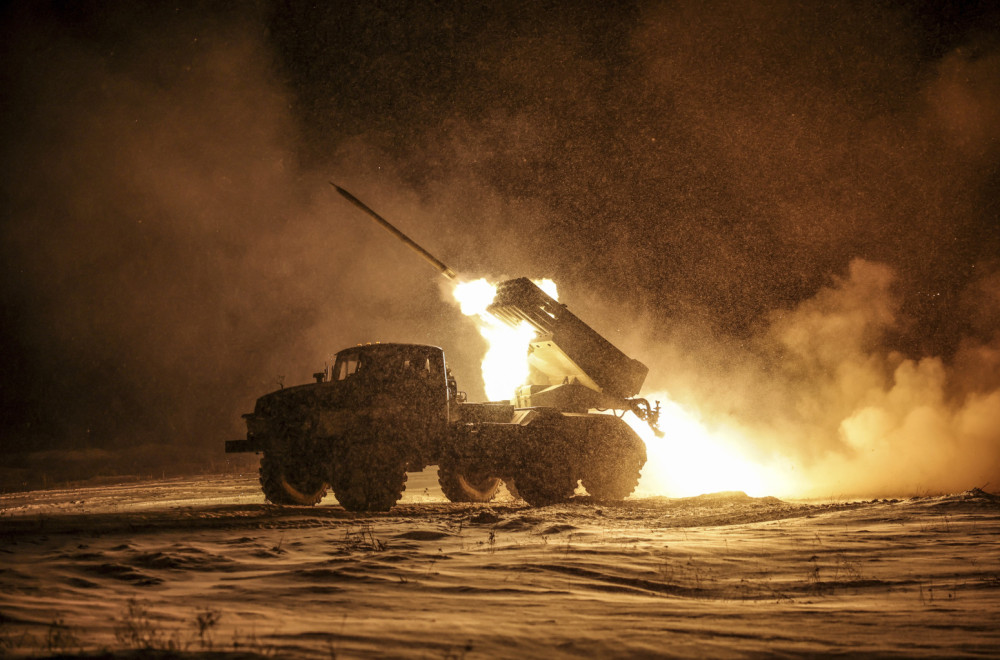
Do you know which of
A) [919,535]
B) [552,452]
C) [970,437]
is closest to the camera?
[919,535]

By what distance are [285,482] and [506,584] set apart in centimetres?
806

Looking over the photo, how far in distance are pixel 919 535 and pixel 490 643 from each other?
20.1 feet

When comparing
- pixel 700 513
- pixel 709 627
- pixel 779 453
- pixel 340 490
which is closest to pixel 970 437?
pixel 779 453

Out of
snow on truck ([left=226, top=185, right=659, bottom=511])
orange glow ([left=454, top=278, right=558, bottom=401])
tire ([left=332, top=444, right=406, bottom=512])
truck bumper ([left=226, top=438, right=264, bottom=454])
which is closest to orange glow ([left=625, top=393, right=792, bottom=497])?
orange glow ([left=454, top=278, right=558, bottom=401])

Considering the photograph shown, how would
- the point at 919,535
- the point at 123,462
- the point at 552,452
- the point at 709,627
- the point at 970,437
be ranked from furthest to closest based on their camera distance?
the point at 123,462 → the point at 970,437 → the point at 552,452 → the point at 919,535 → the point at 709,627

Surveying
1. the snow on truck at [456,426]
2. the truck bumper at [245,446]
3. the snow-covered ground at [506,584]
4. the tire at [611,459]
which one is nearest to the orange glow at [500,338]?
the snow on truck at [456,426]

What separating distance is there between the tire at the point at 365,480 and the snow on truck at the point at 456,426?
0.02 meters

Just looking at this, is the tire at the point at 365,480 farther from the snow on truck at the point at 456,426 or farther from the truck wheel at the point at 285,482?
the truck wheel at the point at 285,482

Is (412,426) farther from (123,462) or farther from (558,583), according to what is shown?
(123,462)

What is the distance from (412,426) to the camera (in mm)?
12750

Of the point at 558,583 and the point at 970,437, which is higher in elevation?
the point at 970,437

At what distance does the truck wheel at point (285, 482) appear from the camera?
13.1 metres

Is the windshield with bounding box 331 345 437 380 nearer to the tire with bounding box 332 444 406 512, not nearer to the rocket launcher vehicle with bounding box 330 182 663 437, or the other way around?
the tire with bounding box 332 444 406 512

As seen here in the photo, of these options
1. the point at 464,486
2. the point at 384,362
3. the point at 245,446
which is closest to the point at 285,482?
the point at 245,446
